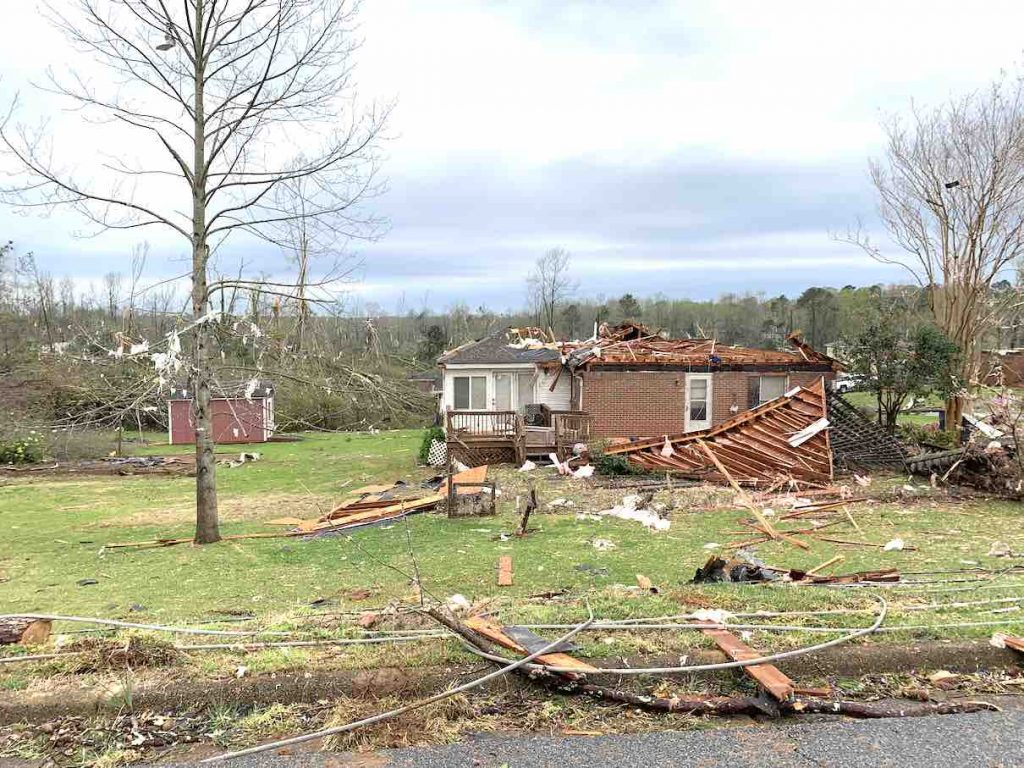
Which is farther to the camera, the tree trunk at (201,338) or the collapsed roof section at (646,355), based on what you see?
the collapsed roof section at (646,355)

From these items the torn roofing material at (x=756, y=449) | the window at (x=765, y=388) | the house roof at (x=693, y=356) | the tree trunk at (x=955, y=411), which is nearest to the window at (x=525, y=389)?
the house roof at (x=693, y=356)

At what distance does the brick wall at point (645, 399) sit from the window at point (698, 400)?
26 centimetres

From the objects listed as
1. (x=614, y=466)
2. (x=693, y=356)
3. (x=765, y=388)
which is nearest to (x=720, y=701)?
(x=614, y=466)

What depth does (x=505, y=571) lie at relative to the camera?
850cm

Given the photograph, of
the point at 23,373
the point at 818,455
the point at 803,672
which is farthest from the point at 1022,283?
the point at 23,373

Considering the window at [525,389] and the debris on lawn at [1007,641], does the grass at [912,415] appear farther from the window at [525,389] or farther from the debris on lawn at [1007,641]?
the debris on lawn at [1007,641]

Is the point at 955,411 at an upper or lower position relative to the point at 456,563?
upper

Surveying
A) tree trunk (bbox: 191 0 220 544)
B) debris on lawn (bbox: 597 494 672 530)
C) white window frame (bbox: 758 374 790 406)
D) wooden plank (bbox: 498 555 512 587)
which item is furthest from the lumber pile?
white window frame (bbox: 758 374 790 406)

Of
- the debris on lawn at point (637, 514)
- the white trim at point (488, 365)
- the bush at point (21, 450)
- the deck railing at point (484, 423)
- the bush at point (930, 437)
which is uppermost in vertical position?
the white trim at point (488, 365)

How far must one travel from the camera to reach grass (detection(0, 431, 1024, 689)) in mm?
4777

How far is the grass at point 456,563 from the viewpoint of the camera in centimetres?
478

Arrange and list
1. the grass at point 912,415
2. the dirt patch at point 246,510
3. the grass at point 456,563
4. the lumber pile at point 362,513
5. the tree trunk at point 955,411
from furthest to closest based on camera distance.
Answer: the grass at point 912,415, the tree trunk at point 955,411, the dirt patch at point 246,510, the lumber pile at point 362,513, the grass at point 456,563

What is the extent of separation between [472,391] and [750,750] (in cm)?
2016

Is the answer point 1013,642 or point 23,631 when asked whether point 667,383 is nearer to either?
point 1013,642
